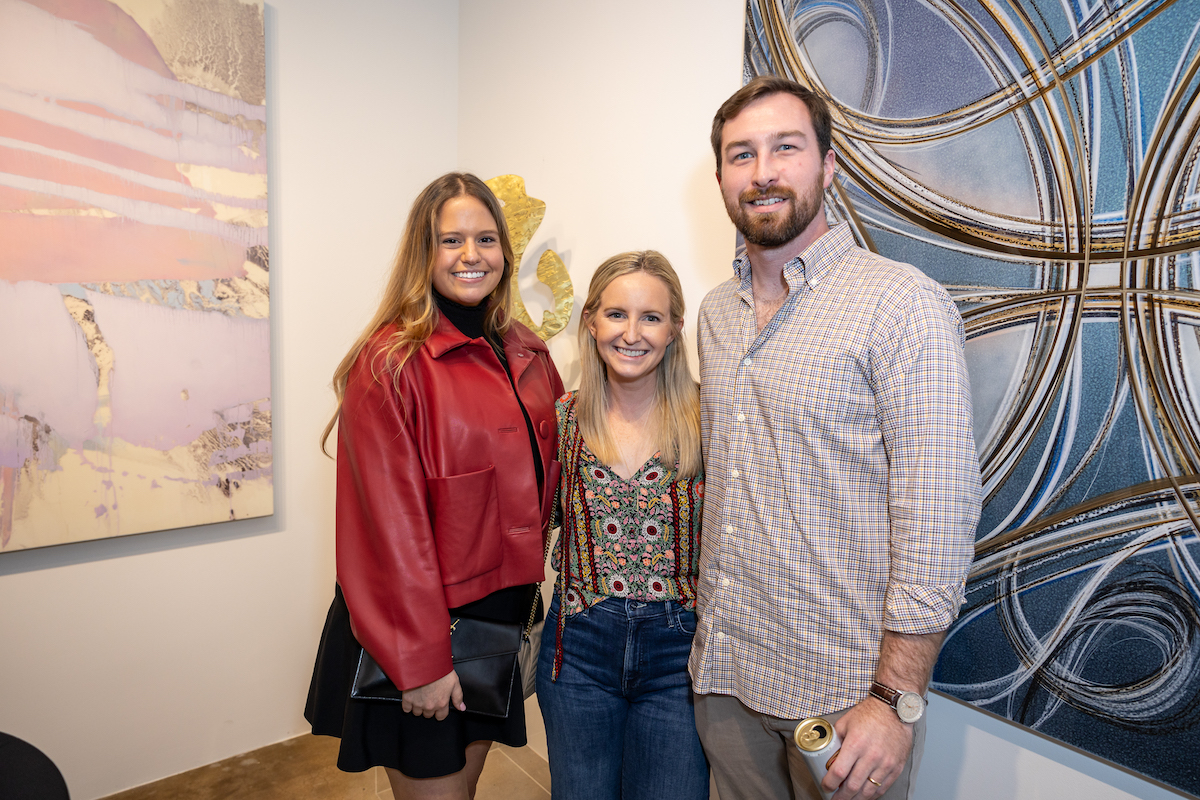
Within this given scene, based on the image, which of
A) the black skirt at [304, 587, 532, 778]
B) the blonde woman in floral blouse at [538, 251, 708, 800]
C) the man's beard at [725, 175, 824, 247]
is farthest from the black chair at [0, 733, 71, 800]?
the man's beard at [725, 175, 824, 247]

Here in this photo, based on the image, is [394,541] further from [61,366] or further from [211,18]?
[211,18]

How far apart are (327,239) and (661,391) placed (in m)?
1.64

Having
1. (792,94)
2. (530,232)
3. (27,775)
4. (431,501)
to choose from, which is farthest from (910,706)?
(530,232)

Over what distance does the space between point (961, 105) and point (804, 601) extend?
940mm

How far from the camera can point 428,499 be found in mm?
1388

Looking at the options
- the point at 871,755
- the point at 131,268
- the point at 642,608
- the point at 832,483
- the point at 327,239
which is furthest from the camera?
the point at 327,239

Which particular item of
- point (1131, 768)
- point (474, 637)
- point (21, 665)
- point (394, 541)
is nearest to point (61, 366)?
point (21, 665)

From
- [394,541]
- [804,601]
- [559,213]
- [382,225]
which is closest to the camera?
[804,601]

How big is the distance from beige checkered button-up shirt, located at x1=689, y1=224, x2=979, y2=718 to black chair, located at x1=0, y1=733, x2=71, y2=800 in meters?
1.07

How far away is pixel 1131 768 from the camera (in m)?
1.05

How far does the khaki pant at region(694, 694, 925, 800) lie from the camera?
119 centimetres

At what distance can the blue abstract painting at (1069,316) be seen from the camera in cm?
98

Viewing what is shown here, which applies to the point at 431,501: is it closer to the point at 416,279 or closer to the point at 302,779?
the point at 416,279

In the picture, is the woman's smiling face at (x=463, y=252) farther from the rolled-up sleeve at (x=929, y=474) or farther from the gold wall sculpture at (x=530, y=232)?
the rolled-up sleeve at (x=929, y=474)
